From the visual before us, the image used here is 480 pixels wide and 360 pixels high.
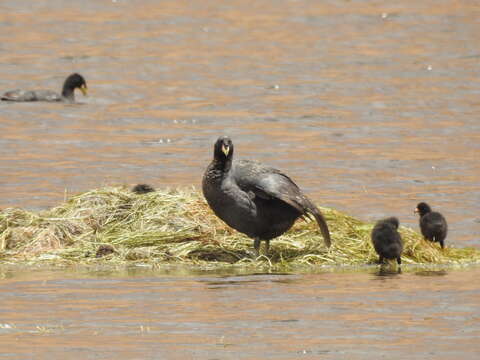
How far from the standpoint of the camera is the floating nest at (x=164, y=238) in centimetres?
1431

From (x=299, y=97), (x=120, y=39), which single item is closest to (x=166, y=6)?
(x=120, y=39)

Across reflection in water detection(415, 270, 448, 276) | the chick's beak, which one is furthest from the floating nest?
the chick's beak

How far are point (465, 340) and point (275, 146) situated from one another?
48.6 feet

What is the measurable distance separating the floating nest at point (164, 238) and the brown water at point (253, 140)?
1035mm

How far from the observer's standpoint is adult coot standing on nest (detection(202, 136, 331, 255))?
1430 centimetres

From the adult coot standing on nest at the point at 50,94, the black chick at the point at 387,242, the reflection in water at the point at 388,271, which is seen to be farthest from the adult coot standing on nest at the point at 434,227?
the adult coot standing on nest at the point at 50,94

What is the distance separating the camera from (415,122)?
90.2 feet

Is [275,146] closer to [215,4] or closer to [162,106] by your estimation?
[162,106]

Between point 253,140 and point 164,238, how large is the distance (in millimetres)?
10697

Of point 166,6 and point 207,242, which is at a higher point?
point 166,6

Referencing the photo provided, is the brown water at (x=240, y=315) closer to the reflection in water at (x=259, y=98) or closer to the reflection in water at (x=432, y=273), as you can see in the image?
the reflection in water at (x=432, y=273)

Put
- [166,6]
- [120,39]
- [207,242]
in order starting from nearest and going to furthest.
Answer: [207,242] → [120,39] → [166,6]

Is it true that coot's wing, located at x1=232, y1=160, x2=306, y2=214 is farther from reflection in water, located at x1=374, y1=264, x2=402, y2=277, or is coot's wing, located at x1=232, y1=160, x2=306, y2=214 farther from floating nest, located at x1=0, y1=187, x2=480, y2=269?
reflection in water, located at x1=374, y1=264, x2=402, y2=277

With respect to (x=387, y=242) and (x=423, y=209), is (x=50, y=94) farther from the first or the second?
(x=387, y=242)
